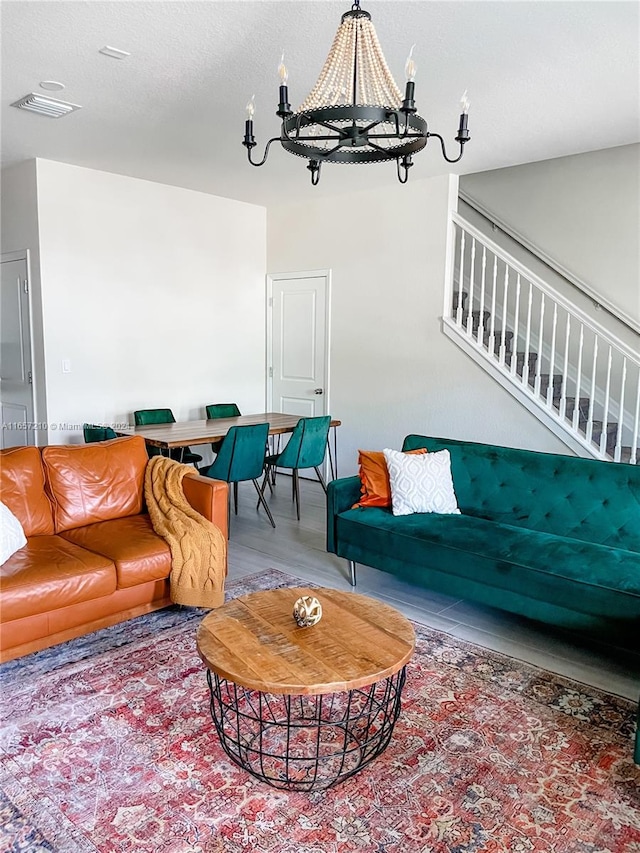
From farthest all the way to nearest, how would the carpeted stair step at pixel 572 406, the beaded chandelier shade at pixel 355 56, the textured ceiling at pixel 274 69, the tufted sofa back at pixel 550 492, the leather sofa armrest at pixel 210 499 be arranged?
the carpeted stair step at pixel 572 406 → the leather sofa armrest at pixel 210 499 → the tufted sofa back at pixel 550 492 → the textured ceiling at pixel 274 69 → the beaded chandelier shade at pixel 355 56

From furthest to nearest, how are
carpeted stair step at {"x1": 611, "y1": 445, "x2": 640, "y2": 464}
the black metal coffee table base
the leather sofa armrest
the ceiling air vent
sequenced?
carpeted stair step at {"x1": 611, "y1": 445, "x2": 640, "y2": 464}, the ceiling air vent, the leather sofa armrest, the black metal coffee table base

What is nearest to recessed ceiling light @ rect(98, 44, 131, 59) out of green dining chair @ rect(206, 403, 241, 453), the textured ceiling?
the textured ceiling

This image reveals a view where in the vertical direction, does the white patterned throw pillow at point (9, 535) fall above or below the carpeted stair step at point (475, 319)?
below

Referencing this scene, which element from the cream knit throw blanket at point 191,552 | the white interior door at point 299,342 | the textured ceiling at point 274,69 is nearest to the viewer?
the textured ceiling at point 274,69

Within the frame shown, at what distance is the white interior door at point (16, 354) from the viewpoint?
5102mm

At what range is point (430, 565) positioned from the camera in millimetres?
3178

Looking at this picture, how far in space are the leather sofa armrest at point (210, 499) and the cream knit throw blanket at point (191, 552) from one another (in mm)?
37

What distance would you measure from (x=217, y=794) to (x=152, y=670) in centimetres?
84

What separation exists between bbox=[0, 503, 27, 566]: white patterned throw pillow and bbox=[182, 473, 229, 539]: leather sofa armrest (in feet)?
2.81

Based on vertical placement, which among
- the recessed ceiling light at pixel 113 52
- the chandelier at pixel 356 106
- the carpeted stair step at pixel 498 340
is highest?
the recessed ceiling light at pixel 113 52

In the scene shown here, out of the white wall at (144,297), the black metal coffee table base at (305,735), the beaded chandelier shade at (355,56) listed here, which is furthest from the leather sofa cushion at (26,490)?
the beaded chandelier shade at (355,56)

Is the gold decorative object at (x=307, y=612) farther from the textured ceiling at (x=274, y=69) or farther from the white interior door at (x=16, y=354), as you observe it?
the white interior door at (x=16, y=354)

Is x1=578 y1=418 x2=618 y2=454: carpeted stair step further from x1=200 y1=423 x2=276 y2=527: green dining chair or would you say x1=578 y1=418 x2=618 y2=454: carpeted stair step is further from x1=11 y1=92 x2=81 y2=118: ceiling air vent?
x1=11 y1=92 x2=81 y2=118: ceiling air vent

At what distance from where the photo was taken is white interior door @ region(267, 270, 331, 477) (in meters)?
6.27
